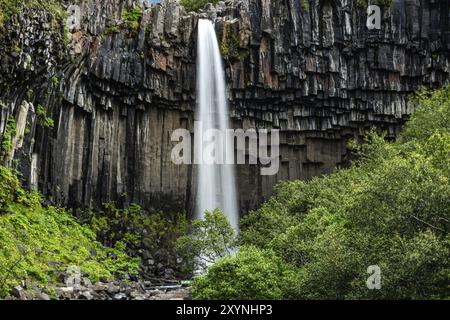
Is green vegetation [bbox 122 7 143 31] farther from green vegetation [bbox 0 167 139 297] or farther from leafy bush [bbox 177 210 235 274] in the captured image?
leafy bush [bbox 177 210 235 274]

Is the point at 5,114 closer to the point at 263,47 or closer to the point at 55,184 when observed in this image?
the point at 55,184

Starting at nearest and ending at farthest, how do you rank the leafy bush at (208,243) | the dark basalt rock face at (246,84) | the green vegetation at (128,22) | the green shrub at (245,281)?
1. the green shrub at (245,281)
2. the leafy bush at (208,243)
3. the dark basalt rock face at (246,84)
4. the green vegetation at (128,22)

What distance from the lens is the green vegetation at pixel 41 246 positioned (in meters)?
20.7

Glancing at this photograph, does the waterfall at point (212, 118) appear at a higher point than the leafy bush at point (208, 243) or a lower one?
higher

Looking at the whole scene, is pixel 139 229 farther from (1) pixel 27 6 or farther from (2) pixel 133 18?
(1) pixel 27 6

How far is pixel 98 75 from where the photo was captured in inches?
1304

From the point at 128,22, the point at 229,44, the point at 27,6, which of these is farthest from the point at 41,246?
the point at 229,44

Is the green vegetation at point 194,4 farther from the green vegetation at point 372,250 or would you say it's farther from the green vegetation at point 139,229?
the green vegetation at point 372,250

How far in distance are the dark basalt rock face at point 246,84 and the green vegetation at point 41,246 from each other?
10.8ft

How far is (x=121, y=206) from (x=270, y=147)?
11.4m

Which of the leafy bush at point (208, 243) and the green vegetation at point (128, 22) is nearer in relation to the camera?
the leafy bush at point (208, 243)

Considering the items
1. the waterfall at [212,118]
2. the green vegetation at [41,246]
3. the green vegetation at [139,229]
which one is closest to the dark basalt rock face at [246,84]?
the waterfall at [212,118]

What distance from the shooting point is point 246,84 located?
124ft
